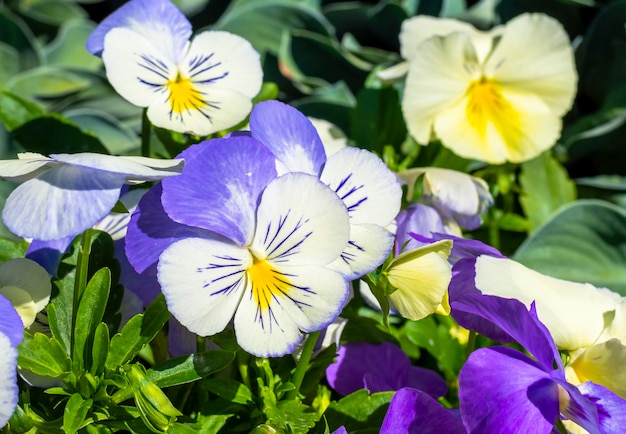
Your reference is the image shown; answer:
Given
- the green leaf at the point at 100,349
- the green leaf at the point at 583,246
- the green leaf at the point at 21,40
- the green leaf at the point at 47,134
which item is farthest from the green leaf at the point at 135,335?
the green leaf at the point at 21,40

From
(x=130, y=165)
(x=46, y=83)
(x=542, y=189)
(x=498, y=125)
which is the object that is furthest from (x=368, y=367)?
(x=46, y=83)

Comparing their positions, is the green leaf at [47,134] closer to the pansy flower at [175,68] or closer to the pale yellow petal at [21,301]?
the pansy flower at [175,68]

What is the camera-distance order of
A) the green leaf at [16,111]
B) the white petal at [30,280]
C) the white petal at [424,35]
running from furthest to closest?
the white petal at [424,35]
the green leaf at [16,111]
the white petal at [30,280]

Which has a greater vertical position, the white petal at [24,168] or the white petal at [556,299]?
the white petal at [24,168]

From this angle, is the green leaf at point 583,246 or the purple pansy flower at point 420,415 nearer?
the purple pansy flower at point 420,415

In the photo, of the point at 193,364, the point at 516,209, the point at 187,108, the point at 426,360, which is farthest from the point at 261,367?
the point at 516,209

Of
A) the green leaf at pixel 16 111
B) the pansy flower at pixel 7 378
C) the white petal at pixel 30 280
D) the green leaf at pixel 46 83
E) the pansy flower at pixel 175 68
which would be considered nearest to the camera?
the pansy flower at pixel 7 378
